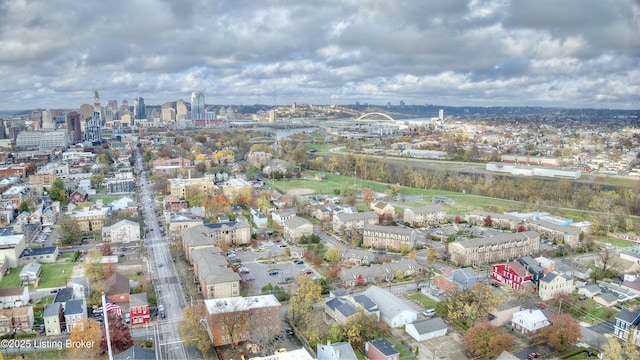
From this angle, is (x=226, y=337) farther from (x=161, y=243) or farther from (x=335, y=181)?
(x=335, y=181)

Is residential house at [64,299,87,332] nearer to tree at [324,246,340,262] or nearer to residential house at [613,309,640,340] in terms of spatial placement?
tree at [324,246,340,262]

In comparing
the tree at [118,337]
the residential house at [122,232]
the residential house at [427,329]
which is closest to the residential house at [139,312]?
the tree at [118,337]

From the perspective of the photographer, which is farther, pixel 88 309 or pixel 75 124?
pixel 75 124

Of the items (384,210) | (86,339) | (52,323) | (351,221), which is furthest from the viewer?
(384,210)

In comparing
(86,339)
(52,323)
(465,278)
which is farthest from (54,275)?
(465,278)

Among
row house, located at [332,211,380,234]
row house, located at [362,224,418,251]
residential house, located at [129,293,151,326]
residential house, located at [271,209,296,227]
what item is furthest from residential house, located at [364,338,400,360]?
residential house, located at [271,209,296,227]

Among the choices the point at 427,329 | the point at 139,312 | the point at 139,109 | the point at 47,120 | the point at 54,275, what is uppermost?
the point at 139,109

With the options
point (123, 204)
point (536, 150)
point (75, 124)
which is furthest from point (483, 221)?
point (75, 124)

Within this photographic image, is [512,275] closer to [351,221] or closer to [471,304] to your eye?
[471,304]

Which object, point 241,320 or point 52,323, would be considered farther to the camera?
point 52,323
